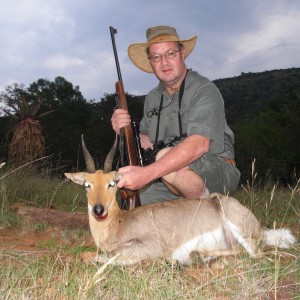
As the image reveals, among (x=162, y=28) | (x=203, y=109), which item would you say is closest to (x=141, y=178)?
(x=203, y=109)

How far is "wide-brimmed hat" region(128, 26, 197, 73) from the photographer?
562 centimetres

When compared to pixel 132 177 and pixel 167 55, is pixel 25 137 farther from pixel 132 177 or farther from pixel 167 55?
pixel 132 177

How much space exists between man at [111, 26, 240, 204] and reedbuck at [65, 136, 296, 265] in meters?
0.30

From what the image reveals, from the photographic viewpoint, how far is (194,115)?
528cm

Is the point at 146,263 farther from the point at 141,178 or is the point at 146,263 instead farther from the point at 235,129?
the point at 235,129

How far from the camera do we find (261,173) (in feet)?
84.5

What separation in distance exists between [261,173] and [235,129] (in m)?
8.06

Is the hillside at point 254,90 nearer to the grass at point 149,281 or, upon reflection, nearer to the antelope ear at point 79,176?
the antelope ear at point 79,176

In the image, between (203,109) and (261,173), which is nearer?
(203,109)

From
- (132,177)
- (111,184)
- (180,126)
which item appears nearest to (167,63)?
(180,126)

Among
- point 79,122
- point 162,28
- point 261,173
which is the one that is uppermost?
point 162,28

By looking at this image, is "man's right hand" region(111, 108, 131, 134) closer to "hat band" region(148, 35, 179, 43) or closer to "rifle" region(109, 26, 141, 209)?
"rifle" region(109, 26, 141, 209)

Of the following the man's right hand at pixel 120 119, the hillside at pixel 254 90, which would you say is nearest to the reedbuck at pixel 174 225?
the man's right hand at pixel 120 119

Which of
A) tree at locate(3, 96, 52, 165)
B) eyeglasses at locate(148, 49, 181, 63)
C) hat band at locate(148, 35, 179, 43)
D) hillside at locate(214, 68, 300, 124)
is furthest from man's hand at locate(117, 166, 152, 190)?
hillside at locate(214, 68, 300, 124)
